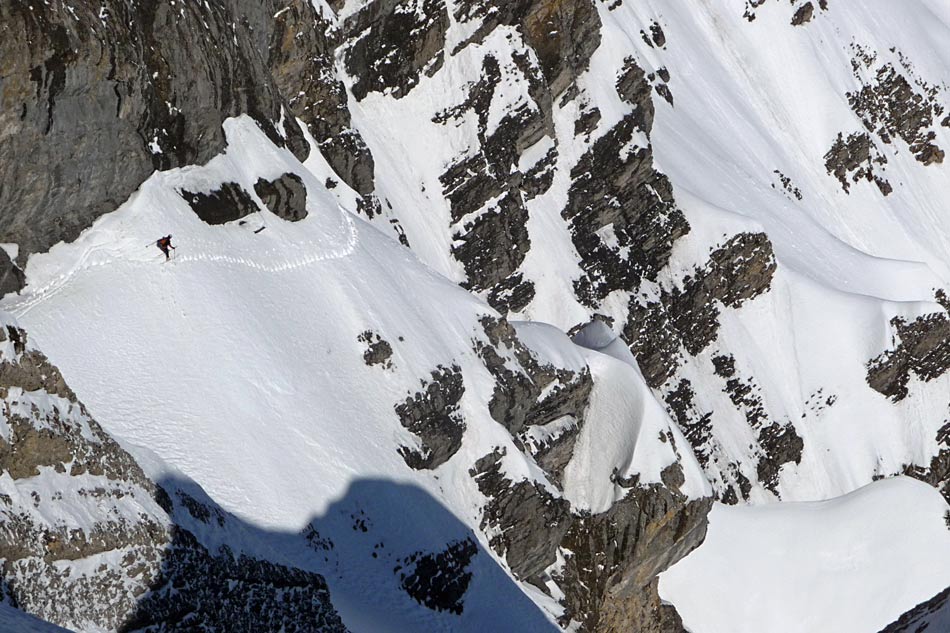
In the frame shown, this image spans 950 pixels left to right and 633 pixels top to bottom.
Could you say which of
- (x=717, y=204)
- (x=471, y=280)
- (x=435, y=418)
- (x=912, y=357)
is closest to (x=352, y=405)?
(x=435, y=418)

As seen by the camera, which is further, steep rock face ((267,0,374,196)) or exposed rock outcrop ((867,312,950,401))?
exposed rock outcrop ((867,312,950,401))

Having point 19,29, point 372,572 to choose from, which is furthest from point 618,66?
point 19,29

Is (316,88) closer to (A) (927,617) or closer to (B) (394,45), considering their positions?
(B) (394,45)

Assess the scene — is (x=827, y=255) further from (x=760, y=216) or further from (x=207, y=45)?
(x=207, y=45)

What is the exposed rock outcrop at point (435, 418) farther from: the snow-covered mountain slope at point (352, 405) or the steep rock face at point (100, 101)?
the steep rock face at point (100, 101)

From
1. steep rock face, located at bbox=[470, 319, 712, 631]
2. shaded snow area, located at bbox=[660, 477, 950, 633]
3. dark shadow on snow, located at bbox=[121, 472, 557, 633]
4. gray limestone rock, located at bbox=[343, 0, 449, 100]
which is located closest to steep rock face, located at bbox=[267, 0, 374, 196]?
gray limestone rock, located at bbox=[343, 0, 449, 100]

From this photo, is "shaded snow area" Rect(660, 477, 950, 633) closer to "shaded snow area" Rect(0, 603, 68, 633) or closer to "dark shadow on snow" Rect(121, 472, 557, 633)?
"dark shadow on snow" Rect(121, 472, 557, 633)

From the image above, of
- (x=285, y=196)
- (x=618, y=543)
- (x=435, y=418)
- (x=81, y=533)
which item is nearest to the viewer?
(x=81, y=533)
